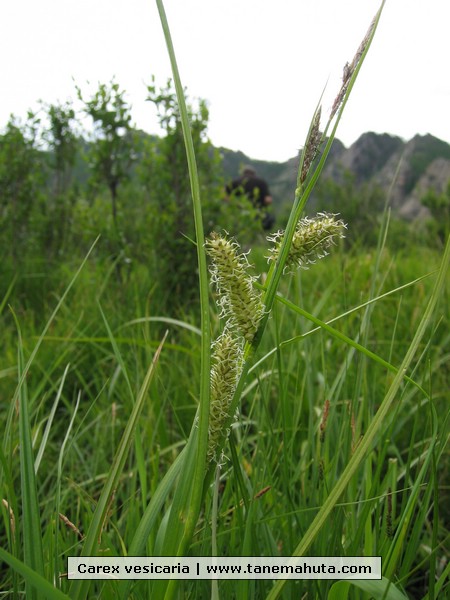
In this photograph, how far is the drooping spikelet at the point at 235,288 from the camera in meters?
0.70

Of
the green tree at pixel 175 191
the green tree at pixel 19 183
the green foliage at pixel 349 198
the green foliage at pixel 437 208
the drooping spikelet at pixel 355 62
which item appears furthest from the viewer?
the green foliage at pixel 349 198

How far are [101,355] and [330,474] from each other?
205 centimetres

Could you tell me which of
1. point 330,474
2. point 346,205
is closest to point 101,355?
point 330,474

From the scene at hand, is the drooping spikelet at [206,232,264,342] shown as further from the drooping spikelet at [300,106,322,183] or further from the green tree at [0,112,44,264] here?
the green tree at [0,112,44,264]

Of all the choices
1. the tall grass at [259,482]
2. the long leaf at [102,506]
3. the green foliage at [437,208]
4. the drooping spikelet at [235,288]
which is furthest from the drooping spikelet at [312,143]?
the green foliage at [437,208]

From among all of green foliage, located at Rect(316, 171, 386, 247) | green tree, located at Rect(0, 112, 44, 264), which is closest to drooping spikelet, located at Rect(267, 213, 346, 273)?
green tree, located at Rect(0, 112, 44, 264)

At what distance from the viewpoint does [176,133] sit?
4.62 m

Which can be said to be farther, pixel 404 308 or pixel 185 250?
pixel 185 250

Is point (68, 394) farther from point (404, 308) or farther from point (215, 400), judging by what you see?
point (215, 400)
